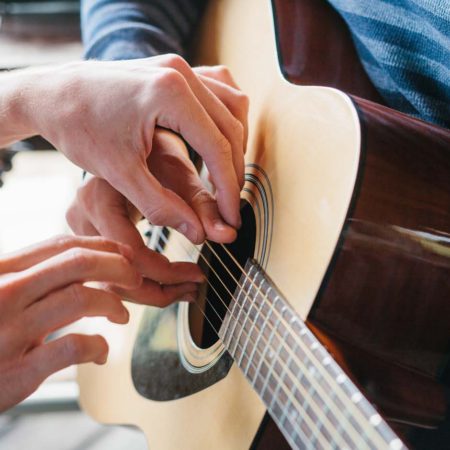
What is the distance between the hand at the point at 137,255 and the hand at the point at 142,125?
0.08 meters

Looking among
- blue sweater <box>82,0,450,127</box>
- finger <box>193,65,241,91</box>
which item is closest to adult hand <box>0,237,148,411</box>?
finger <box>193,65,241,91</box>

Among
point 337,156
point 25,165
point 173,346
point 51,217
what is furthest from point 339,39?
point 25,165

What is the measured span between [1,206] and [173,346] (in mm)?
1133

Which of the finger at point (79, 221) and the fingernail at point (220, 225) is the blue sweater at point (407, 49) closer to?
the fingernail at point (220, 225)

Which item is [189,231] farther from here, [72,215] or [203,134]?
[72,215]

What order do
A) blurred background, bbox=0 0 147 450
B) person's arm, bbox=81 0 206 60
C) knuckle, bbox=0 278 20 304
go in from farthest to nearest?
blurred background, bbox=0 0 147 450
person's arm, bbox=81 0 206 60
knuckle, bbox=0 278 20 304

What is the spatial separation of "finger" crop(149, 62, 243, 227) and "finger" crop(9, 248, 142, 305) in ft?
0.39

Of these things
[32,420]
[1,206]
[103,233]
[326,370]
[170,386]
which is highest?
[326,370]

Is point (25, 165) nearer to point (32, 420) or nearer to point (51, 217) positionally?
point (51, 217)

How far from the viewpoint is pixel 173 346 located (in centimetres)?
72

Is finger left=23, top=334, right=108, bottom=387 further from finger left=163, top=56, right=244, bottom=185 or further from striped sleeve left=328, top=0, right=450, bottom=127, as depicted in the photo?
striped sleeve left=328, top=0, right=450, bottom=127

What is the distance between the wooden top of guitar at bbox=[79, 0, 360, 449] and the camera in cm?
49

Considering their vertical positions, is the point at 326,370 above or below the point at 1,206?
above

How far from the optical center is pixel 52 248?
611 millimetres
